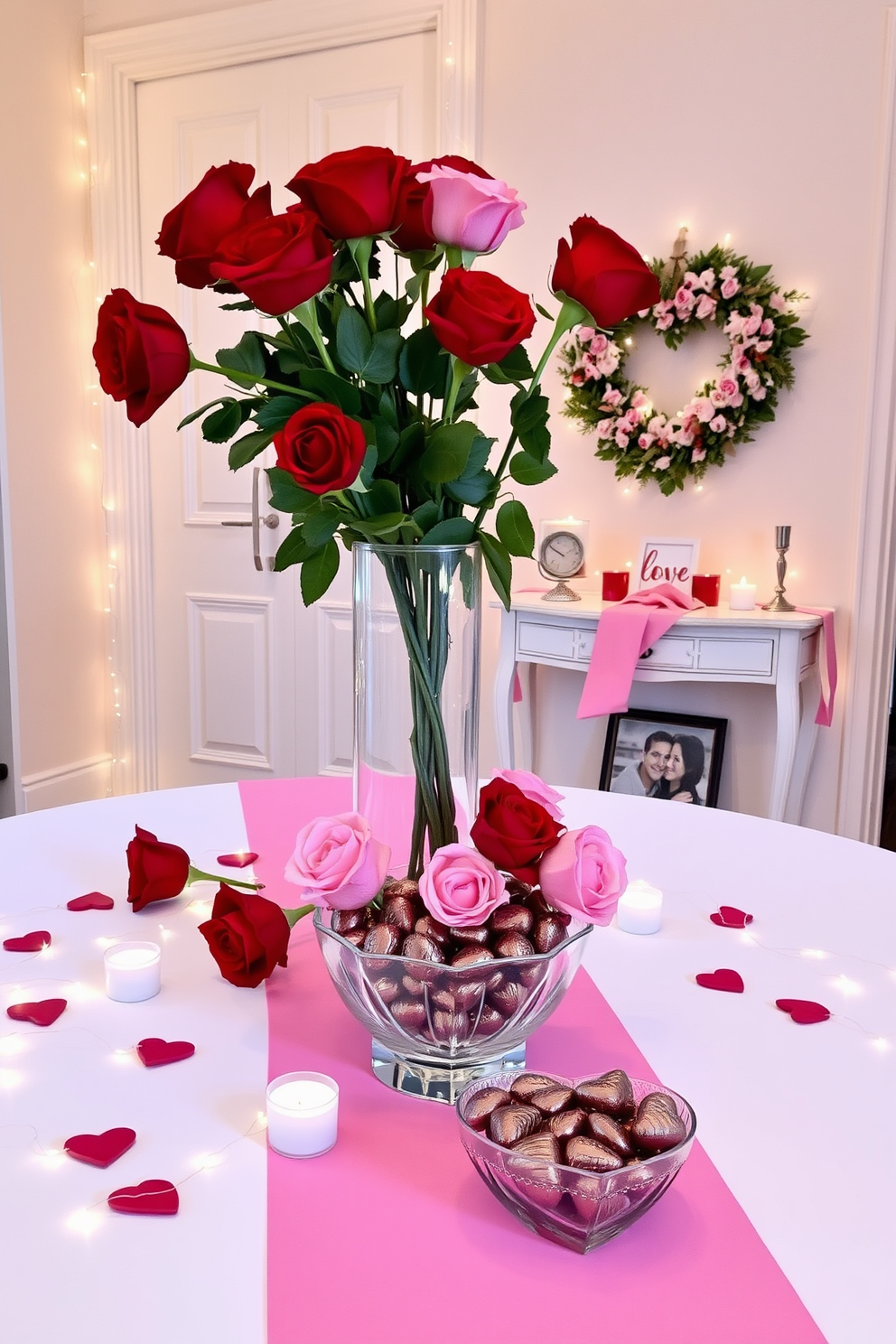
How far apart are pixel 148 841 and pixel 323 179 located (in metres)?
0.56

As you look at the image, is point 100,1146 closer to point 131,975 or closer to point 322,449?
point 131,975

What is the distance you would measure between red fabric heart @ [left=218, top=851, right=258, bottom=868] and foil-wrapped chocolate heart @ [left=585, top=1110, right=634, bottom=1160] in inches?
23.5

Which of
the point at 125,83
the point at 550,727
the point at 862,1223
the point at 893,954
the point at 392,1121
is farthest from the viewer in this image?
the point at 125,83

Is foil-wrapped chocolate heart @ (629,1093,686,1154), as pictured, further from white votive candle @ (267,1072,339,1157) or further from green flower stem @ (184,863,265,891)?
green flower stem @ (184,863,265,891)

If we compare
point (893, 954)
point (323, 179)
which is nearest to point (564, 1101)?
point (893, 954)

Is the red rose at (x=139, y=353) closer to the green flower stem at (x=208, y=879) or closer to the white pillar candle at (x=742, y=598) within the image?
the green flower stem at (x=208, y=879)

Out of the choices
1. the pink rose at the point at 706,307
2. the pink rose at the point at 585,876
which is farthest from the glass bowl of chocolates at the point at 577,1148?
the pink rose at the point at 706,307

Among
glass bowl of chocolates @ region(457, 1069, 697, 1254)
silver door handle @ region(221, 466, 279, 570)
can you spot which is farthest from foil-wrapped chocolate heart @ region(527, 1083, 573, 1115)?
silver door handle @ region(221, 466, 279, 570)

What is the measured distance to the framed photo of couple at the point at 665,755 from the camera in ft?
9.57

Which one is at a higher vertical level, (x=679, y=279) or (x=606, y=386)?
(x=679, y=279)

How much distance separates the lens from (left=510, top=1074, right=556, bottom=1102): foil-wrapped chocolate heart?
0.61 metres

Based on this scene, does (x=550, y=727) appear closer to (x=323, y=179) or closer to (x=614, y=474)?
(x=614, y=474)

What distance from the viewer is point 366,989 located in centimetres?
68

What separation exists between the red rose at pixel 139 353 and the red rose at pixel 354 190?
0.12 meters
